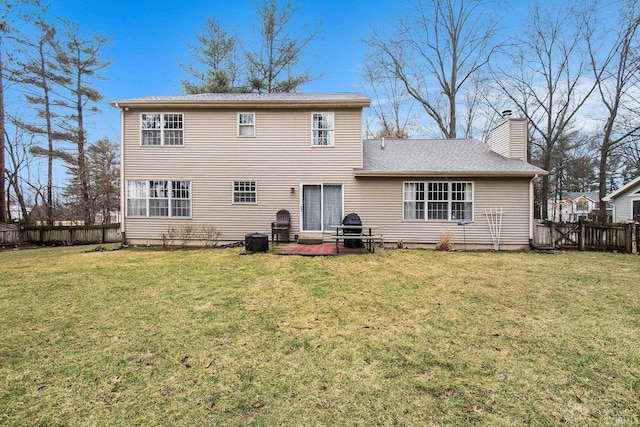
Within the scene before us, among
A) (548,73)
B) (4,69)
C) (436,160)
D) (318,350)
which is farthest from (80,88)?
(548,73)

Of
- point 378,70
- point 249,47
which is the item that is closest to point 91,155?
point 249,47

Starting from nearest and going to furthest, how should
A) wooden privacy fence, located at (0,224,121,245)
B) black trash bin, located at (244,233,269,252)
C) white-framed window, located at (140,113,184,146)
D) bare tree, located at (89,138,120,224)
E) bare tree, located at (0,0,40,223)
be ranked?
black trash bin, located at (244,233,269,252) < white-framed window, located at (140,113,184,146) < bare tree, located at (0,0,40,223) < wooden privacy fence, located at (0,224,121,245) < bare tree, located at (89,138,120,224)

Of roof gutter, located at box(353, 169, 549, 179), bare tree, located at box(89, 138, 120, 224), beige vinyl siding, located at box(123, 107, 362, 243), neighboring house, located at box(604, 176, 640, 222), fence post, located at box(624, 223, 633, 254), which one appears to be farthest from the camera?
bare tree, located at box(89, 138, 120, 224)

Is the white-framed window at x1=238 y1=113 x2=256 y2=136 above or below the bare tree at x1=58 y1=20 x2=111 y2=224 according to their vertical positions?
below

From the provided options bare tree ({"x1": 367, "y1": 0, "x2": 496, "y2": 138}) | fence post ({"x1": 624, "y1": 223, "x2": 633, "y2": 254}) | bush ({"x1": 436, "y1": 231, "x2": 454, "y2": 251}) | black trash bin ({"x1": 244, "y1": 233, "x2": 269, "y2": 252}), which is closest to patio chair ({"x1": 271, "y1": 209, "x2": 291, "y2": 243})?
black trash bin ({"x1": 244, "y1": 233, "x2": 269, "y2": 252})

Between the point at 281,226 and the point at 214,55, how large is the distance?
1657 cm

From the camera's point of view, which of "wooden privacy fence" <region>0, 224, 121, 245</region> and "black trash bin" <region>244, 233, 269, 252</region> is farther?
"wooden privacy fence" <region>0, 224, 121, 245</region>

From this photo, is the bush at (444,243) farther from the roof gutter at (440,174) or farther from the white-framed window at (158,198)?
the white-framed window at (158,198)

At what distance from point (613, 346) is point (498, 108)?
2248 cm

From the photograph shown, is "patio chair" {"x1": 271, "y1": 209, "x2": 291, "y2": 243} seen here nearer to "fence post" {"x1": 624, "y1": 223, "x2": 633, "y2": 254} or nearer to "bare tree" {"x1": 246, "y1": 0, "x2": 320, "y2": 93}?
"fence post" {"x1": 624, "y1": 223, "x2": 633, "y2": 254}

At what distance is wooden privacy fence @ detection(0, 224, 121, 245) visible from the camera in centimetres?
1284

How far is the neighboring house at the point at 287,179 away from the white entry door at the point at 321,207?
39 millimetres

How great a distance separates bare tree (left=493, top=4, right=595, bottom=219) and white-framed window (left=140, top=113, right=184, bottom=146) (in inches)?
816

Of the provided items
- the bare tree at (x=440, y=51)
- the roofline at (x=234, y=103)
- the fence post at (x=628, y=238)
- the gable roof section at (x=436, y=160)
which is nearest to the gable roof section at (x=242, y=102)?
the roofline at (x=234, y=103)
